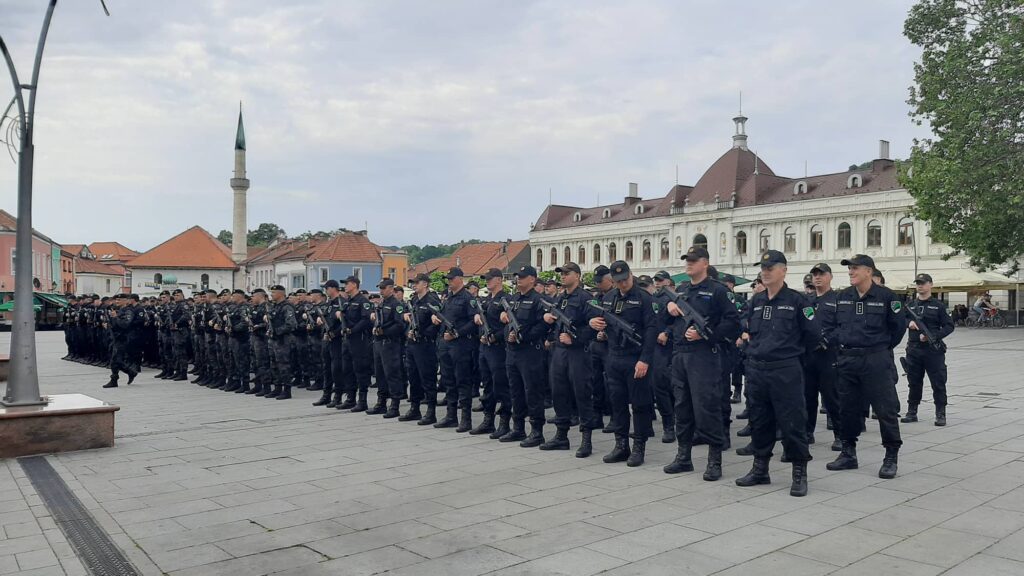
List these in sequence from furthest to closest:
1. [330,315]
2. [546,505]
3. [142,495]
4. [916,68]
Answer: [916,68] < [330,315] < [142,495] < [546,505]

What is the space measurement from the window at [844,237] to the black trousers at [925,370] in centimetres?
4470

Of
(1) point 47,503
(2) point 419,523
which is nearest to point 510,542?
(2) point 419,523

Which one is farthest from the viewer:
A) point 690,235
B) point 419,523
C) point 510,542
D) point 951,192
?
point 690,235

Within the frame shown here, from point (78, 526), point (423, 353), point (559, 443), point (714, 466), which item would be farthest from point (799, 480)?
point (78, 526)

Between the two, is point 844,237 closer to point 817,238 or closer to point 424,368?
point 817,238

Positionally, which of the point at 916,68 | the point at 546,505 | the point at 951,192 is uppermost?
the point at 916,68

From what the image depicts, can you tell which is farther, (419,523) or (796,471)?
(796,471)

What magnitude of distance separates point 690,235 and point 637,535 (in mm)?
58640

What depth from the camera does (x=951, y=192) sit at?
2569 centimetres

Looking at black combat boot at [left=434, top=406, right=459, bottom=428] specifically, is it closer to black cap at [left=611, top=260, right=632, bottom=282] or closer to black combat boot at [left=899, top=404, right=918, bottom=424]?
black cap at [left=611, top=260, right=632, bottom=282]

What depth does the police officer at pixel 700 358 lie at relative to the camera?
6.77 meters

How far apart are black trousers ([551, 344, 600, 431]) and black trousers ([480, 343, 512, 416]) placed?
0.82 meters

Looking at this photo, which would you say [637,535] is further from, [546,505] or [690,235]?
[690,235]

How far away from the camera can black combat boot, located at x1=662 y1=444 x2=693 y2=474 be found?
23.2 ft
